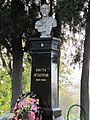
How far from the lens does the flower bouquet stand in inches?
262

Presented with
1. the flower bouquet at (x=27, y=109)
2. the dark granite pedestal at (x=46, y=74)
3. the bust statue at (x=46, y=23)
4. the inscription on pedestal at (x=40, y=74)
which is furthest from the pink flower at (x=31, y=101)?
the bust statue at (x=46, y=23)

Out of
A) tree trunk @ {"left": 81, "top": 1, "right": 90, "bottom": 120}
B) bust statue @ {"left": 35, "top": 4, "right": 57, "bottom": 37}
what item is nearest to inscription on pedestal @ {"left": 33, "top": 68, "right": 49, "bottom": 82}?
bust statue @ {"left": 35, "top": 4, "right": 57, "bottom": 37}

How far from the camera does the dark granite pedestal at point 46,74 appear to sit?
23.9 ft

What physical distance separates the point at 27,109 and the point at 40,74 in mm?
995

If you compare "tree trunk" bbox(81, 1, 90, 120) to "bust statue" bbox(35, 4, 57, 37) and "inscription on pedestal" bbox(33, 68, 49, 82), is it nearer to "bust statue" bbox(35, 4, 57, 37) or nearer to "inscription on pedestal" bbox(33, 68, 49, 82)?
"bust statue" bbox(35, 4, 57, 37)

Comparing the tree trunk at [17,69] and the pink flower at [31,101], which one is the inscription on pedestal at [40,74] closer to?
the pink flower at [31,101]

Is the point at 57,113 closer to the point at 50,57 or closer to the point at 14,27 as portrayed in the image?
the point at 50,57

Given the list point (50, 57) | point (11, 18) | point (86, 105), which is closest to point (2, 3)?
point (11, 18)

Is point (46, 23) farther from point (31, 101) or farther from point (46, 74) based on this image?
point (31, 101)

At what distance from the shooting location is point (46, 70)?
24.2ft

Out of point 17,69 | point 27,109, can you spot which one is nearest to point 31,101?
point 27,109

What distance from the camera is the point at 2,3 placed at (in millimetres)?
9852

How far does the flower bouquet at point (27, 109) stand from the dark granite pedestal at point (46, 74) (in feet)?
0.76

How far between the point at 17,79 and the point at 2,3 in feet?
7.92
